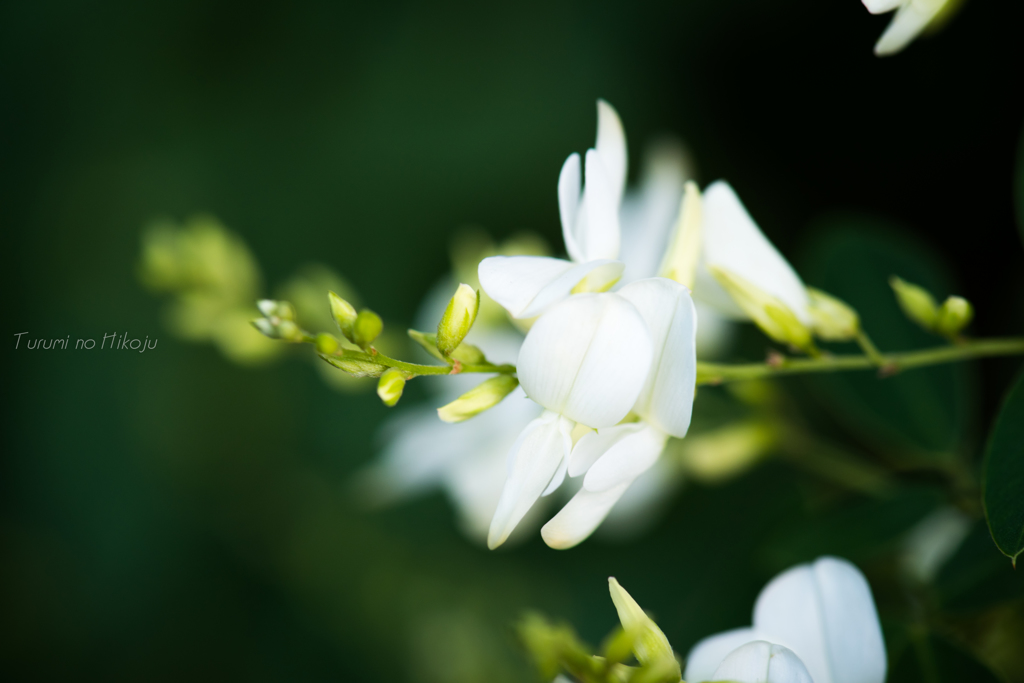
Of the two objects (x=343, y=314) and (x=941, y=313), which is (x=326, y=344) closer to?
(x=343, y=314)

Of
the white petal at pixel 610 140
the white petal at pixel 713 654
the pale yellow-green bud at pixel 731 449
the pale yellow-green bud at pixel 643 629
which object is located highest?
the white petal at pixel 610 140

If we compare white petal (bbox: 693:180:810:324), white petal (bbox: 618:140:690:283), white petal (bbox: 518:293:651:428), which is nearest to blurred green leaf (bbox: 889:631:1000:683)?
white petal (bbox: 693:180:810:324)

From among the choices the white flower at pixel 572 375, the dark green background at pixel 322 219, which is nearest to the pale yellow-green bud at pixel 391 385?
the white flower at pixel 572 375

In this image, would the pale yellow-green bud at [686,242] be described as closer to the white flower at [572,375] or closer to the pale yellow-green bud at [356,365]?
the white flower at [572,375]

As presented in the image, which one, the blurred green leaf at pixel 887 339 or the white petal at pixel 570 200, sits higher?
the white petal at pixel 570 200

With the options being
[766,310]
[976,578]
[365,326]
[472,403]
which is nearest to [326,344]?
[365,326]

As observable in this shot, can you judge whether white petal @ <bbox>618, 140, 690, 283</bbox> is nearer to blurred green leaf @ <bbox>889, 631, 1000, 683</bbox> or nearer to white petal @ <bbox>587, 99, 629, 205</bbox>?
white petal @ <bbox>587, 99, 629, 205</bbox>

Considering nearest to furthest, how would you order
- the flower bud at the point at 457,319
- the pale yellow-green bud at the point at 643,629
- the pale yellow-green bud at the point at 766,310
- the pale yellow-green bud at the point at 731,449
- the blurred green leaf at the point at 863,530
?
the pale yellow-green bud at the point at 643,629
the flower bud at the point at 457,319
the pale yellow-green bud at the point at 766,310
the blurred green leaf at the point at 863,530
the pale yellow-green bud at the point at 731,449
